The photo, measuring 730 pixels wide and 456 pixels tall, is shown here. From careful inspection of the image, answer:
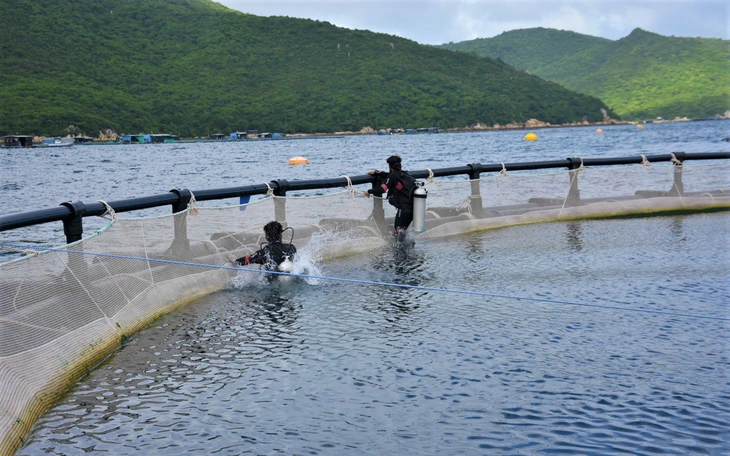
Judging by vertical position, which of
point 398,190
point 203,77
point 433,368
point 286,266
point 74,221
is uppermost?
point 203,77

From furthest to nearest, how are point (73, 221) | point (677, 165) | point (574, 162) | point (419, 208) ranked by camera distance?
point (677, 165)
point (574, 162)
point (419, 208)
point (73, 221)

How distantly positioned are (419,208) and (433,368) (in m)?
7.26

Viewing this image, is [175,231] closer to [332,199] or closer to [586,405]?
[332,199]

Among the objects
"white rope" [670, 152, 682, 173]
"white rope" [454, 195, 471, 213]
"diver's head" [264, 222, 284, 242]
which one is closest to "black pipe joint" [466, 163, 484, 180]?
"white rope" [454, 195, 471, 213]

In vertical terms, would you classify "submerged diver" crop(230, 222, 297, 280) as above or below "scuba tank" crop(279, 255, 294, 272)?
above

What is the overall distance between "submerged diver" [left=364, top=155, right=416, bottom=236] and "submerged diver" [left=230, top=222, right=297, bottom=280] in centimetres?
339

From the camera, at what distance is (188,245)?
32.9ft

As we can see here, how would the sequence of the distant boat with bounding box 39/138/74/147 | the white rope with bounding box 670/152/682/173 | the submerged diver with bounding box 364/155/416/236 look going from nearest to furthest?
1. the submerged diver with bounding box 364/155/416/236
2. the white rope with bounding box 670/152/682/173
3. the distant boat with bounding box 39/138/74/147

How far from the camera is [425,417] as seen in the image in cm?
552

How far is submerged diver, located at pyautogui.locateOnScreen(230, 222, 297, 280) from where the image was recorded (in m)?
10.5

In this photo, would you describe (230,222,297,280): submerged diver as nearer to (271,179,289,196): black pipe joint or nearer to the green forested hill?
(271,179,289,196): black pipe joint

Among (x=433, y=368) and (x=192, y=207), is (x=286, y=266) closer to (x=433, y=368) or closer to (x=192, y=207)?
(x=192, y=207)

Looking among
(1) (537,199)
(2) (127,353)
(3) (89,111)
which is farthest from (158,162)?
(2) (127,353)

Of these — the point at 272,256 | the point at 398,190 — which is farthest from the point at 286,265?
the point at 398,190
